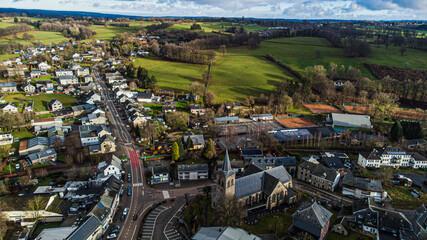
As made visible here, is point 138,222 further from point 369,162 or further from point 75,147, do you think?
point 369,162

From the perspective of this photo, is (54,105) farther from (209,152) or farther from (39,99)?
(209,152)

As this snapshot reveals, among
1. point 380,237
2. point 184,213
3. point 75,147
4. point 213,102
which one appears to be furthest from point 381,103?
point 75,147

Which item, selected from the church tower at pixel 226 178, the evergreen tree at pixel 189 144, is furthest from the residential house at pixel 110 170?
the church tower at pixel 226 178

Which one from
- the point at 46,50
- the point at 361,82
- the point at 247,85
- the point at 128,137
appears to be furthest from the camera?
the point at 46,50

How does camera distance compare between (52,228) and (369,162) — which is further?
(369,162)

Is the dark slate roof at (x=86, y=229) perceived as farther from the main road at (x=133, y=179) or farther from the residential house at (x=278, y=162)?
the residential house at (x=278, y=162)

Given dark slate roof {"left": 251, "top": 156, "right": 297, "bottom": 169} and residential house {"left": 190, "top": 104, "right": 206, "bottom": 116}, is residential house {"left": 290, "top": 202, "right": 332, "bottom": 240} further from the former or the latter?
residential house {"left": 190, "top": 104, "right": 206, "bottom": 116}

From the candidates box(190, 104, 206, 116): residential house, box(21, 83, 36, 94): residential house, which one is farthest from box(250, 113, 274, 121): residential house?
box(21, 83, 36, 94): residential house
